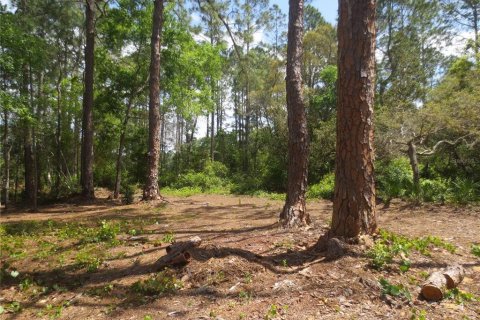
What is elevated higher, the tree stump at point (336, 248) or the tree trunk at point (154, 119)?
the tree trunk at point (154, 119)

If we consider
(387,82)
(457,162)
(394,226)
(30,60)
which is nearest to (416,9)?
(387,82)

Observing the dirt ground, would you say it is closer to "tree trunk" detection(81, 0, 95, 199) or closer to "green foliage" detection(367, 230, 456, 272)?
"green foliage" detection(367, 230, 456, 272)

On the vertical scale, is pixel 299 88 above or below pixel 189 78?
below

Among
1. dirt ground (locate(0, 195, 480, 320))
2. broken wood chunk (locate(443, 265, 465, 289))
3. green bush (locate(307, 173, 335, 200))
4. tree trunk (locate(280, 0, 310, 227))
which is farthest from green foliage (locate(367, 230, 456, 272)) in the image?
green bush (locate(307, 173, 335, 200))

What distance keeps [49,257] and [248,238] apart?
3.08 metres

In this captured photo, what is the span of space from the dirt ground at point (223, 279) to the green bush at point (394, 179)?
4.51 m

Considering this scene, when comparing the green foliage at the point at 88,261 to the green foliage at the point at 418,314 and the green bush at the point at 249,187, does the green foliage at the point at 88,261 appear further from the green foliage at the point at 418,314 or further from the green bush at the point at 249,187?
the green bush at the point at 249,187

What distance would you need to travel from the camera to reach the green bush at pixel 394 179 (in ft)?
34.5

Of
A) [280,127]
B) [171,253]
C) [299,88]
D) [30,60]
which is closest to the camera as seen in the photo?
[171,253]

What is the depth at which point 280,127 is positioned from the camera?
20.1 m

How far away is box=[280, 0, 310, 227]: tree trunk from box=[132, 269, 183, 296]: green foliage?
2.64 m

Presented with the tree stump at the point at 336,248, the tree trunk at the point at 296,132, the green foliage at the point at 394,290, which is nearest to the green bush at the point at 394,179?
the tree trunk at the point at 296,132

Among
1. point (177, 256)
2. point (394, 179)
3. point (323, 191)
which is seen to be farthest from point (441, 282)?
point (323, 191)

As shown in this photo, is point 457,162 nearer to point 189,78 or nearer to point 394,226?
point 394,226
